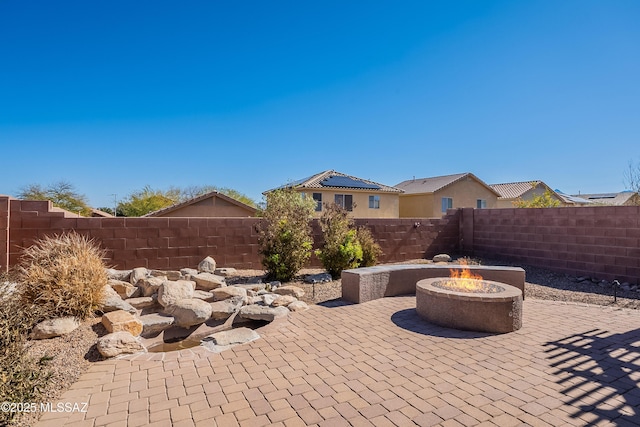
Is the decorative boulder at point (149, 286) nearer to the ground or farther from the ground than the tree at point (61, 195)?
nearer to the ground

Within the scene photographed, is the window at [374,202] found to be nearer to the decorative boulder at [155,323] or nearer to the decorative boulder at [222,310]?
the decorative boulder at [222,310]

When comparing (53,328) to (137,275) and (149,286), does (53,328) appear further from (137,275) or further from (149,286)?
(137,275)

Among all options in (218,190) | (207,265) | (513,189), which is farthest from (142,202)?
(513,189)

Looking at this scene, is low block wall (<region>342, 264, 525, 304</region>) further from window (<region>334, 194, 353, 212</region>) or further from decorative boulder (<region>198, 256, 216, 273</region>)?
window (<region>334, 194, 353, 212</region>)

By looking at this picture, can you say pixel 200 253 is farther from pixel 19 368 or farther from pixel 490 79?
pixel 490 79

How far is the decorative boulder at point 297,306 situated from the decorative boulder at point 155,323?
196 centimetres

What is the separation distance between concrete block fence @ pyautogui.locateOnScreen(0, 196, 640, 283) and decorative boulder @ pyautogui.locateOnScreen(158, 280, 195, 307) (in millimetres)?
2400

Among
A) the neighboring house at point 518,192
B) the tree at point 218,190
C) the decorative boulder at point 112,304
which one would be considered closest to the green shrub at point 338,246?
the decorative boulder at point 112,304

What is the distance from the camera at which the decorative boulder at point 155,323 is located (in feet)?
16.6

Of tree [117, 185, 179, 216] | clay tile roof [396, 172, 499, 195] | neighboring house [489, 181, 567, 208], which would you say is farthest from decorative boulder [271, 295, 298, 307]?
neighboring house [489, 181, 567, 208]

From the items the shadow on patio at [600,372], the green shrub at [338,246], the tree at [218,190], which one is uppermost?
the tree at [218,190]

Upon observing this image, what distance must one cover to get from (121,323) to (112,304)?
80 centimetres

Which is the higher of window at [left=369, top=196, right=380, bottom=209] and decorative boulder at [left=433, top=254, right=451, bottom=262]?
window at [left=369, top=196, right=380, bottom=209]

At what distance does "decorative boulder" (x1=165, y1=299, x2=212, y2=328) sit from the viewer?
5.30 metres
